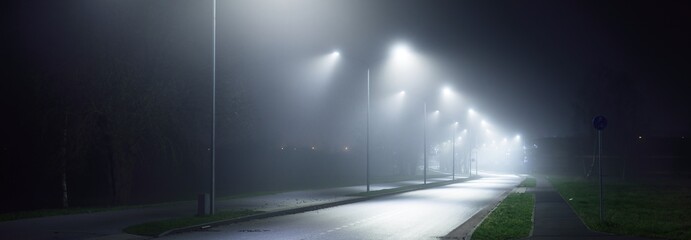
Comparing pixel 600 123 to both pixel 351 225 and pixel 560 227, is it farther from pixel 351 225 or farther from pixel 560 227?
pixel 351 225

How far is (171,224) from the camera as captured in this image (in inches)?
707

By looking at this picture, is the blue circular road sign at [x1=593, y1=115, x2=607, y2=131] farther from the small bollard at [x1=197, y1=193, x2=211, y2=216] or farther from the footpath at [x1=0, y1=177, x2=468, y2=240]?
the small bollard at [x1=197, y1=193, x2=211, y2=216]

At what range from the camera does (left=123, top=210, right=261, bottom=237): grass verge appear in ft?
54.1

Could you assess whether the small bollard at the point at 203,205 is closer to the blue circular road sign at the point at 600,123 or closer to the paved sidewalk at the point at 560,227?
the paved sidewalk at the point at 560,227

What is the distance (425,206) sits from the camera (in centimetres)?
2861

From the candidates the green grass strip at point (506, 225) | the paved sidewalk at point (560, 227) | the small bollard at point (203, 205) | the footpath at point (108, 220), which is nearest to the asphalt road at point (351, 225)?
the green grass strip at point (506, 225)

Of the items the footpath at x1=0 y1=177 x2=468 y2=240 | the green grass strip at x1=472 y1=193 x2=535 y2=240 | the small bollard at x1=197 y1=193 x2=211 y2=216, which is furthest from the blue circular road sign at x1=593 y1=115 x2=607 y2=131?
the small bollard at x1=197 y1=193 x2=211 y2=216

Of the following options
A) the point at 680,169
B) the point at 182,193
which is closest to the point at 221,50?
the point at 182,193

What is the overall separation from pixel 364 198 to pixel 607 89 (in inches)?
1748

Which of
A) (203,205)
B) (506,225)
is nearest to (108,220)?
(203,205)

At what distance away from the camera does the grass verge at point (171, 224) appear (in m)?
16.5

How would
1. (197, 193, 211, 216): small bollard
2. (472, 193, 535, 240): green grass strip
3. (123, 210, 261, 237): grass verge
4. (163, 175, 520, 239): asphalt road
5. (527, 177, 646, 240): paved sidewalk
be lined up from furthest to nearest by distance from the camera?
(197, 193, 211, 216): small bollard, (123, 210, 261, 237): grass verge, (163, 175, 520, 239): asphalt road, (472, 193, 535, 240): green grass strip, (527, 177, 646, 240): paved sidewalk

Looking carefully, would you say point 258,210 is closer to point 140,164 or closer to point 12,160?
point 140,164

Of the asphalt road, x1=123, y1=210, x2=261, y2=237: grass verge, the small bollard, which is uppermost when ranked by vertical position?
the small bollard
